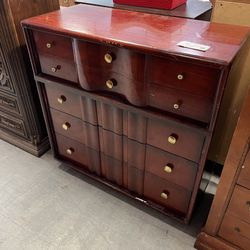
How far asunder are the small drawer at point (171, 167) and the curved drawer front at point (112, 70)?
0.26 meters

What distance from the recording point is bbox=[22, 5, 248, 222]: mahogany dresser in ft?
2.93

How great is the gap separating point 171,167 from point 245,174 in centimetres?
31

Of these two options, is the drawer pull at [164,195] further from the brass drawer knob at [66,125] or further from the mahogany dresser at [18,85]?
the mahogany dresser at [18,85]

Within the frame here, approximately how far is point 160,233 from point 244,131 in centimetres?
74

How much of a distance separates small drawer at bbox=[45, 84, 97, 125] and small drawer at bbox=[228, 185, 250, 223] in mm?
705

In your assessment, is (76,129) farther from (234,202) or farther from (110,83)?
(234,202)

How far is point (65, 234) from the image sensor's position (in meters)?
1.30

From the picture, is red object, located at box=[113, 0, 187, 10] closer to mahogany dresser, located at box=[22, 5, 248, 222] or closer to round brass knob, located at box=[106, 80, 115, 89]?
mahogany dresser, located at box=[22, 5, 248, 222]

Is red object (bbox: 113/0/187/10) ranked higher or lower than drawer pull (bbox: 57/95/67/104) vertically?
higher

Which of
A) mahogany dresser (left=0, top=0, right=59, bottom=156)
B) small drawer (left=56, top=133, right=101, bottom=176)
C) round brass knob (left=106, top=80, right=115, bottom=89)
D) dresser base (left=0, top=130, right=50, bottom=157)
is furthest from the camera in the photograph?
dresser base (left=0, top=130, right=50, bottom=157)

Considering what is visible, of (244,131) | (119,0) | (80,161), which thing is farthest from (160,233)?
(119,0)

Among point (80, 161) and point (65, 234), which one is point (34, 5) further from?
point (65, 234)

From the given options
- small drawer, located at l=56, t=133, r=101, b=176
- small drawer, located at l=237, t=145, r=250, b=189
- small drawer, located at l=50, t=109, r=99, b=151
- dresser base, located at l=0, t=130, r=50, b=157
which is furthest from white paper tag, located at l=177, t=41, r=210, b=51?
dresser base, located at l=0, t=130, r=50, b=157

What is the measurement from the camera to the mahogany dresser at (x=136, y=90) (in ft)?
2.93
